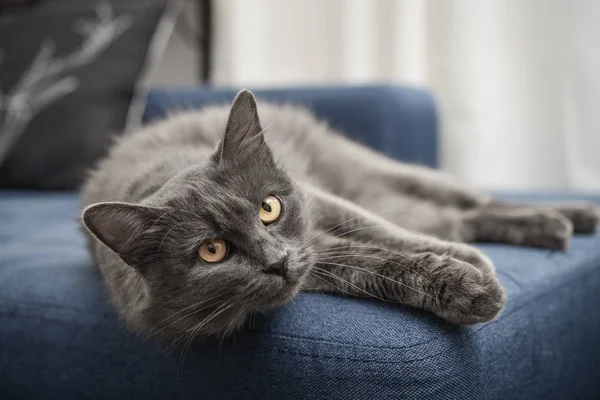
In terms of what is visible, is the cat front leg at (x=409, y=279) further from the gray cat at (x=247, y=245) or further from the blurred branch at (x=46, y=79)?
the blurred branch at (x=46, y=79)

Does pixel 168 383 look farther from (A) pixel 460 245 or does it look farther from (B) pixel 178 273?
(A) pixel 460 245

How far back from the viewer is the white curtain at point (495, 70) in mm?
1856

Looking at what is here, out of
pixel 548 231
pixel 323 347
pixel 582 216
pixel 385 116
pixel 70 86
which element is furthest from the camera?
pixel 70 86

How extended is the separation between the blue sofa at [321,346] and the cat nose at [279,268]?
0.08 meters

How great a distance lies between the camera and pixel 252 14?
8.78 feet

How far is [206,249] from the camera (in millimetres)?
938

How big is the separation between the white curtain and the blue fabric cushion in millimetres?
658

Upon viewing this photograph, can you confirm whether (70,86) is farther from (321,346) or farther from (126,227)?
(321,346)

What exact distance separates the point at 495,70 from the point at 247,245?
143cm

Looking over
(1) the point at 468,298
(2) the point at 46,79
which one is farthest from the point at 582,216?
(2) the point at 46,79

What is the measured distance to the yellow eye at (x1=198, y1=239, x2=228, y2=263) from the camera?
36.7 inches

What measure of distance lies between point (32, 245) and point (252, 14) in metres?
1.60

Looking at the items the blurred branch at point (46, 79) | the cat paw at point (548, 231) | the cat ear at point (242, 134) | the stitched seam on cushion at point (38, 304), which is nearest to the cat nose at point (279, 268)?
the cat ear at point (242, 134)

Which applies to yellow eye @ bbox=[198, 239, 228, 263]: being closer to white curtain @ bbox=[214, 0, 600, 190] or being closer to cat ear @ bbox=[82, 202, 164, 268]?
cat ear @ bbox=[82, 202, 164, 268]
